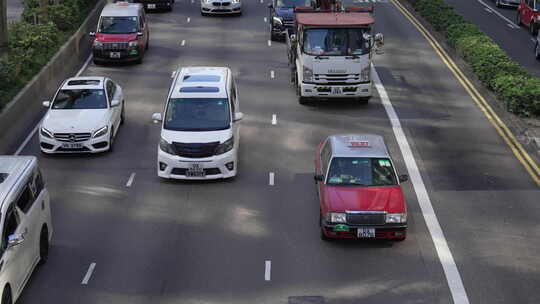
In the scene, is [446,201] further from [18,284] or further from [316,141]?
[18,284]

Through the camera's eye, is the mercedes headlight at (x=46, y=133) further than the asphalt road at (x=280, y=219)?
Yes

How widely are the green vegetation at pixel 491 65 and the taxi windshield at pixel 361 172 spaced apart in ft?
35.0

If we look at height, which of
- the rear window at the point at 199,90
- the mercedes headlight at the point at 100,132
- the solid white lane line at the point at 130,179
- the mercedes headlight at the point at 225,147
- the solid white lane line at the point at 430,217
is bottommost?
the solid white lane line at the point at 130,179

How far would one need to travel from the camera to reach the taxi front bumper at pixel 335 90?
3044cm

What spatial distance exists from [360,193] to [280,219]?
8.22 ft

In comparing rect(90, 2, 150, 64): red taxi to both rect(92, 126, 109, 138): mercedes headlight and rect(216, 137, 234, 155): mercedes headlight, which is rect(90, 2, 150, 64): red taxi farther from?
rect(216, 137, 234, 155): mercedes headlight

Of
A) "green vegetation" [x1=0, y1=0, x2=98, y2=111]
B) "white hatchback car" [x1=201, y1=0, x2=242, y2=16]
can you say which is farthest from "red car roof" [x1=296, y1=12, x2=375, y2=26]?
"white hatchback car" [x1=201, y1=0, x2=242, y2=16]

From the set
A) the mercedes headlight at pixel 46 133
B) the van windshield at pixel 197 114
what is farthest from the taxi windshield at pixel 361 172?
the mercedes headlight at pixel 46 133

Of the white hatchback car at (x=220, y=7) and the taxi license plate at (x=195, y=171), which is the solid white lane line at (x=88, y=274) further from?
the white hatchback car at (x=220, y=7)

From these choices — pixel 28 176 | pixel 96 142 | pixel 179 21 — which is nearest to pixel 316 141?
pixel 96 142

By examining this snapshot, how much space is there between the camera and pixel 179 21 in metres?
46.4

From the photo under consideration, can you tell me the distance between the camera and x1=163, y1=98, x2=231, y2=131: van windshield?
24453 mm

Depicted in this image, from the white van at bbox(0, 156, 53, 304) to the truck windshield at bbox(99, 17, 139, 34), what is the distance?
61.5ft

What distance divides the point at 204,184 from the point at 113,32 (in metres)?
14.7
